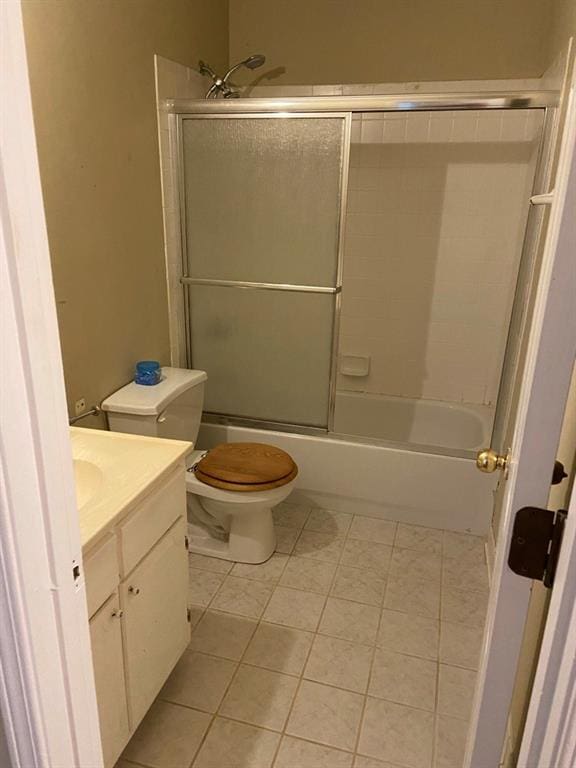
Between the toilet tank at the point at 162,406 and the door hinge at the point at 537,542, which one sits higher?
the door hinge at the point at 537,542

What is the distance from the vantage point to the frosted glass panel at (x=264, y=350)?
8.66 ft

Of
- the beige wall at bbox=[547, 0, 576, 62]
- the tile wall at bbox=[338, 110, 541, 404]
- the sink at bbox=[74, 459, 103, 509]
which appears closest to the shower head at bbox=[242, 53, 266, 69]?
the tile wall at bbox=[338, 110, 541, 404]

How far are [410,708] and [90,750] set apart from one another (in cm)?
119

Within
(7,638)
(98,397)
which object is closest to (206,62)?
(98,397)

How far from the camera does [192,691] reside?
1.78 meters

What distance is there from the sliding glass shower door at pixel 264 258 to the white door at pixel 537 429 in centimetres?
178

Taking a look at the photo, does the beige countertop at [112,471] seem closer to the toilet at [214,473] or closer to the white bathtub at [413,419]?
the toilet at [214,473]

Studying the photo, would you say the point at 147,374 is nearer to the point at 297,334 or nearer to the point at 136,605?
the point at 297,334

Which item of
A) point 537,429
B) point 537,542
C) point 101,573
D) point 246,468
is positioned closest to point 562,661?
point 537,542

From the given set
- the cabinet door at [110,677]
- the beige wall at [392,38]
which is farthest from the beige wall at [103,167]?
the cabinet door at [110,677]

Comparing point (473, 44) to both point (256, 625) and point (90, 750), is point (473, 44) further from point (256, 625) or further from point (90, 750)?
point (90, 750)

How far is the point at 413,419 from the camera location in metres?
3.29

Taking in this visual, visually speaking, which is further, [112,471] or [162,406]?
[162,406]

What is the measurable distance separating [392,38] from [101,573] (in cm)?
272
